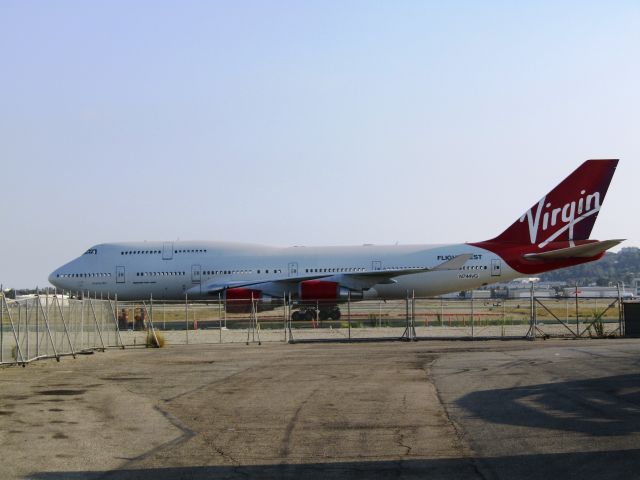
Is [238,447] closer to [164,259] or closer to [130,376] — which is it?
[130,376]

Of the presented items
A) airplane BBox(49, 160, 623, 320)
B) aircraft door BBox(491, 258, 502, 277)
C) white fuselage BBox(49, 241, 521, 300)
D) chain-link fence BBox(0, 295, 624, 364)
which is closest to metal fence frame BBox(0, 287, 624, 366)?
chain-link fence BBox(0, 295, 624, 364)

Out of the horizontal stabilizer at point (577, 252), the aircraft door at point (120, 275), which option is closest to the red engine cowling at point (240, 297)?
the aircraft door at point (120, 275)

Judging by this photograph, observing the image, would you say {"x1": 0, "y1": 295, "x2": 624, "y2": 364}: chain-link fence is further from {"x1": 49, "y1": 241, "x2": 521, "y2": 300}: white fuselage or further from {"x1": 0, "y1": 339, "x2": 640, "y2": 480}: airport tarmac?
{"x1": 49, "y1": 241, "x2": 521, "y2": 300}: white fuselage

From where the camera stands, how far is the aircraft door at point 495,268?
4200cm

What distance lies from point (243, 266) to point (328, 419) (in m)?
32.3

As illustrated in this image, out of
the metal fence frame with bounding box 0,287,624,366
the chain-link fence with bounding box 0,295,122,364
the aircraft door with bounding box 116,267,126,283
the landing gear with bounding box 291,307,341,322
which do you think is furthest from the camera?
the aircraft door with bounding box 116,267,126,283

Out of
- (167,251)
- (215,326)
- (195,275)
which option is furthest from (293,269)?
(167,251)

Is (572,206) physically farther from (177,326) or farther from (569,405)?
(569,405)

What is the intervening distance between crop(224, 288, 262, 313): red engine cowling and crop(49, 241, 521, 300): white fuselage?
2.00 meters

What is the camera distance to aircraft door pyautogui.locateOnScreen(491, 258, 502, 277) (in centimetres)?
4200

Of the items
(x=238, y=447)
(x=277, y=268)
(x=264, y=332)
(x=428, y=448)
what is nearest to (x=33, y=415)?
(x=238, y=447)

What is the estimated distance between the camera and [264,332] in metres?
34.8

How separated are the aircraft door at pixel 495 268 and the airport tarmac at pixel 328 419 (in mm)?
21848

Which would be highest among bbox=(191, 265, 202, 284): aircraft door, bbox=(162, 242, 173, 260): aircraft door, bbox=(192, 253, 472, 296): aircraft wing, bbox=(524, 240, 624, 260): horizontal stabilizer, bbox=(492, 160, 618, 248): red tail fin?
Result: bbox=(492, 160, 618, 248): red tail fin
